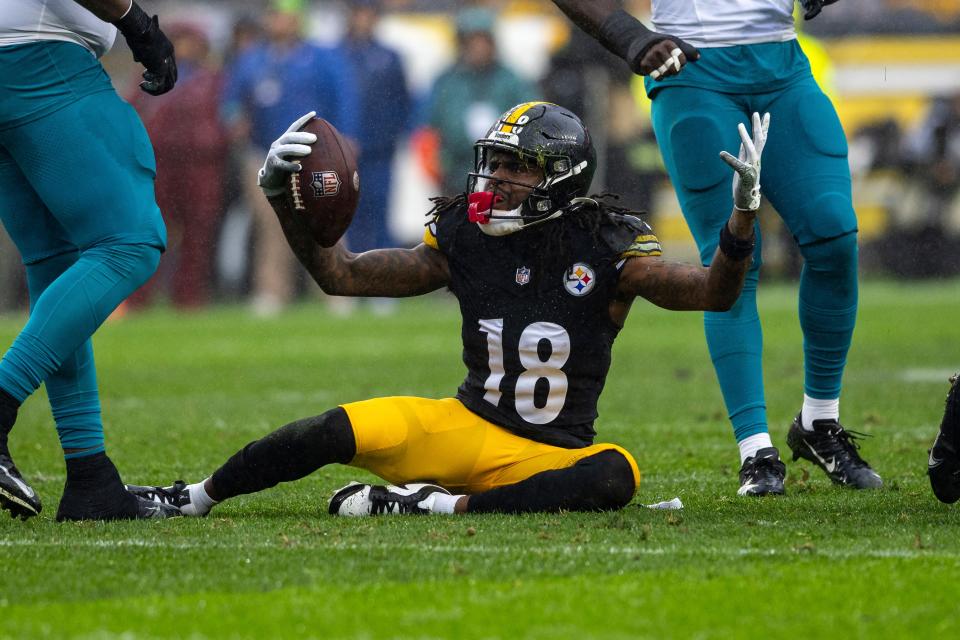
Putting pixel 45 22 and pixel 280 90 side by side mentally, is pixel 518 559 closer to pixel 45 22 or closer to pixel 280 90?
pixel 45 22

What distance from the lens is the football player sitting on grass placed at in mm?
4230

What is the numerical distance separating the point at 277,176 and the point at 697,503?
142 cm

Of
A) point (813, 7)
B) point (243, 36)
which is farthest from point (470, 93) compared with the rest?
point (813, 7)

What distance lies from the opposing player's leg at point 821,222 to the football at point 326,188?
1311 mm

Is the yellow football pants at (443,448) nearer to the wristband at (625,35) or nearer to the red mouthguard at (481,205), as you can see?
the red mouthguard at (481,205)

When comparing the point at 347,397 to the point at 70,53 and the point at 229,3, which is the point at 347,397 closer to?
the point at 70,53

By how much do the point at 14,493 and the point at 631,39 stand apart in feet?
6.64

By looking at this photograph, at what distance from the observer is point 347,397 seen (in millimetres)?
7570

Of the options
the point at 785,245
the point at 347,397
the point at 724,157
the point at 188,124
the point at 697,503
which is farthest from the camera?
the point at 785,245

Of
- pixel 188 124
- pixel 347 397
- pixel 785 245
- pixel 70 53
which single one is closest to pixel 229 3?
pixel 188 124

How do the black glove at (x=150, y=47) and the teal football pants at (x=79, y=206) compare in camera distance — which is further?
the black glove at (x=150, y=47)

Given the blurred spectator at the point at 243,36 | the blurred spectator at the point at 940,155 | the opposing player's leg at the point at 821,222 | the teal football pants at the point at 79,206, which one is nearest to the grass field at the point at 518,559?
the opposing player's leg at the point at 821,222

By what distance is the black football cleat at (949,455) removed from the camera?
13.5ft

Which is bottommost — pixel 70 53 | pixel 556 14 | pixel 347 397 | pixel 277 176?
pixel 347 397
